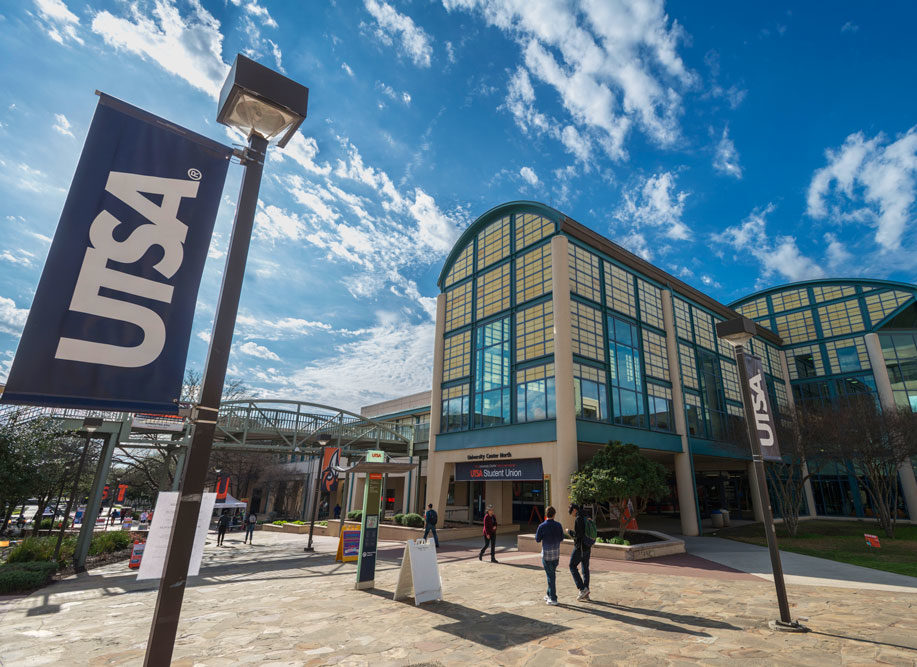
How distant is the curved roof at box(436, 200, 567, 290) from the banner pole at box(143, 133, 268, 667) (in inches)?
885

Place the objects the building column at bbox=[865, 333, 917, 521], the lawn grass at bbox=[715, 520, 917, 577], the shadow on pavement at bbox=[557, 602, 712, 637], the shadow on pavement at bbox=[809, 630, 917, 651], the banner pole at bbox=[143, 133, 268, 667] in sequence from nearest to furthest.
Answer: the banner pole at bbox=[143, 133, 268, 667] → the shadow on pavement at bbox=[809, 630, 917, 651] → the shadow on pavement at bbox=[557, 602, 712, 637] → the lawn grass at bbox=[715, 520, 917, 577] → the building column at bbox=[865, 333, 917, 521]

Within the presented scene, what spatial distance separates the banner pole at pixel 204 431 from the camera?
9.71 feet

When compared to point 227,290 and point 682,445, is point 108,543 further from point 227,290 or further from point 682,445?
point 682,445

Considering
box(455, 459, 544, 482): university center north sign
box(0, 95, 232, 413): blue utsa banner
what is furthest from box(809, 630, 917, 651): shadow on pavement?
box(455, 459, 544, 482): university center north sign

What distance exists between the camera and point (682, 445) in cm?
2620

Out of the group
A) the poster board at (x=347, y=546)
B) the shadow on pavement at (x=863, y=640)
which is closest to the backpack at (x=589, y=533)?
the shadow on pavement at (x=863, y=640)

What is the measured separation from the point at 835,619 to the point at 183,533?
33.4 ft

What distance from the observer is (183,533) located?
10.4 feet

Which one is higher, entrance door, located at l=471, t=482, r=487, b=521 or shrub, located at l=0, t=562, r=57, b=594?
entrance door, located at l=471, t=482, r=487, b=521

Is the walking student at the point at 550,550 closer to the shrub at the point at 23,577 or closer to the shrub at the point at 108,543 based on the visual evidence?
the shrub at the point at 23,577

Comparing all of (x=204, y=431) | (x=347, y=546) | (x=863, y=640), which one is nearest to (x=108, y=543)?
(x=347, y=546)

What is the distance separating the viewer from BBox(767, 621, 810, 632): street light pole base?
7.07 metres

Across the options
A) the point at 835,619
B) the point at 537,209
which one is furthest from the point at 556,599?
the point at 537,209

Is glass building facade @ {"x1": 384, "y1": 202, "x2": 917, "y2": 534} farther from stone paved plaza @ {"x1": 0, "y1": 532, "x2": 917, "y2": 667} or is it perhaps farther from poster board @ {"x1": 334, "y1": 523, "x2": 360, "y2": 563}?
stone paved plaza @ {"x1": 0, "y1": 532, "x2": 917, "y2": 667}
